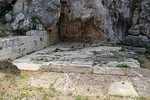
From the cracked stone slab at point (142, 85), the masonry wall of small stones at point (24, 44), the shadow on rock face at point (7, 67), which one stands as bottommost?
the cracked stone slab at point (142, 85)

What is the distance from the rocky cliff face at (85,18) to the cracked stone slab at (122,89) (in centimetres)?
572

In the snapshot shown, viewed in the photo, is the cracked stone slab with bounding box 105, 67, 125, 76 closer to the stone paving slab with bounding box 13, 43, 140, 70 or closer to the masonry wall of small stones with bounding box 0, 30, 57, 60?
the stone paving slab with bounding box 13, 43, 140, 70

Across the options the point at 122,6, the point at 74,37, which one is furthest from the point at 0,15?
the point at 122,6

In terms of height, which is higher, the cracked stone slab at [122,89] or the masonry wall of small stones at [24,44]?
the masonry wall of small stones at [24,44]

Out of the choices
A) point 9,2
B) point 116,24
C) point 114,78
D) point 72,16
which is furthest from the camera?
point 116,24

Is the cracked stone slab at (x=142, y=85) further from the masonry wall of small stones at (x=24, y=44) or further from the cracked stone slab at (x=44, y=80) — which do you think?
the masonry wall of small stones at (x=24, y=44)

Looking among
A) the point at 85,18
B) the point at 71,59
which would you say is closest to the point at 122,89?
the point at 71,59

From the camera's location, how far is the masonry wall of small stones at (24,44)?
636 cm

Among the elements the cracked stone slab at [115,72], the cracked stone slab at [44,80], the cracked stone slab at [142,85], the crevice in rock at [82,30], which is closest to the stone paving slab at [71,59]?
the cracked stone slab at [44,80]

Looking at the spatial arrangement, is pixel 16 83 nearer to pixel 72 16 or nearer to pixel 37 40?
pixel 37 40

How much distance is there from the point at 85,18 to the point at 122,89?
815 cm

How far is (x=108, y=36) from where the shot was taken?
12.4 meters

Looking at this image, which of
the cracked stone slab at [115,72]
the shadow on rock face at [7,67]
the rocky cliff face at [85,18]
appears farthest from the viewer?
the rocky cliff face at [85,18]

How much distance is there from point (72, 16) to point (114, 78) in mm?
7575
